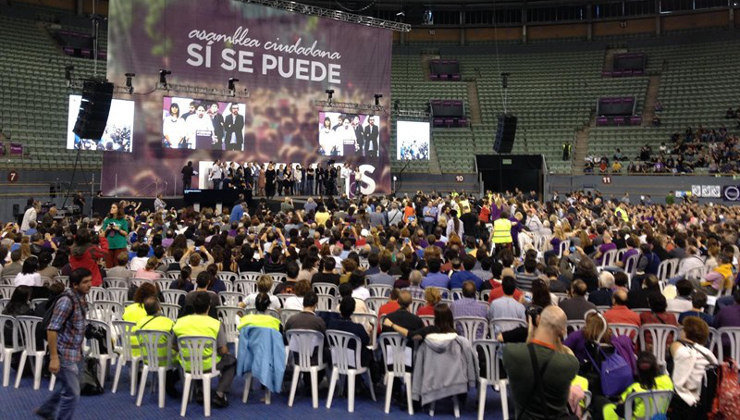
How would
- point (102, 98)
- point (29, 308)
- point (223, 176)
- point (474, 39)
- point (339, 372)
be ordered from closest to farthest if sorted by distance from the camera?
point (339, 372) < point (29, 308) < point (102, 98) < point (223, 176) < point (474, 39)

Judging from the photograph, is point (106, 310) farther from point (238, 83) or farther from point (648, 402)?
point (238, 83)

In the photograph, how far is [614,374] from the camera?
4.49 metres

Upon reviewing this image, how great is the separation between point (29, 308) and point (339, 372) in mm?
3506

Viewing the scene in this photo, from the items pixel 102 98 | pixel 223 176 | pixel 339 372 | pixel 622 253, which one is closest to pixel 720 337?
pixel 339 372

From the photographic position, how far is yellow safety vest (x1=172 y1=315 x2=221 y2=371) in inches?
216

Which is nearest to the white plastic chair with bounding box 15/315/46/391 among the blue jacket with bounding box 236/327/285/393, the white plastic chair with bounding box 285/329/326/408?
the blue jacket with bounding box 236/327/285/393

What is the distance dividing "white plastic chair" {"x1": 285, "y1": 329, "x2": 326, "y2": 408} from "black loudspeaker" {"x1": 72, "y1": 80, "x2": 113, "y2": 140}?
13814mm

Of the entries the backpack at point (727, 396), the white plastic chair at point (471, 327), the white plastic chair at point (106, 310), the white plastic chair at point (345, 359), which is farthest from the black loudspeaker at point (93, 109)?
the backpack at point (727, 396)

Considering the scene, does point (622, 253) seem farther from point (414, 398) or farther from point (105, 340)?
point (105, 340)

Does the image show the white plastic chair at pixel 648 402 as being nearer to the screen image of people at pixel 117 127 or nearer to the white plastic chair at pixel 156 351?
the white plastic chair at pixel 156 351

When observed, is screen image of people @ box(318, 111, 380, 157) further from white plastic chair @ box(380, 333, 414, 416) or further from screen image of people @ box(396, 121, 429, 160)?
white plastic chair @ box(380, 333, 414, 416)

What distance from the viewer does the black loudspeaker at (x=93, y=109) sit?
17.0 metres

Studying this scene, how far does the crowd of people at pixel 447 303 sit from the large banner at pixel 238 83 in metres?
9.40

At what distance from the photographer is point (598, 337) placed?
178 inches
